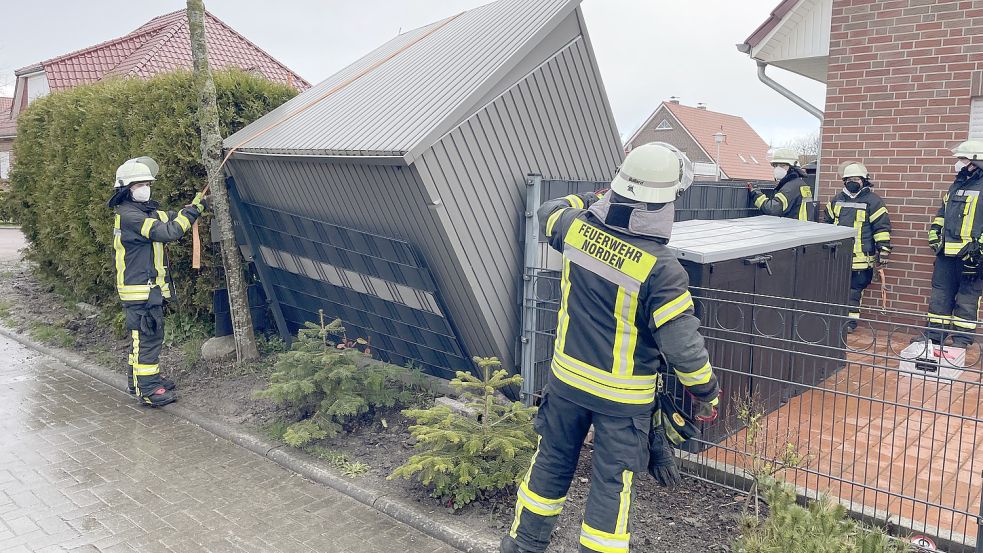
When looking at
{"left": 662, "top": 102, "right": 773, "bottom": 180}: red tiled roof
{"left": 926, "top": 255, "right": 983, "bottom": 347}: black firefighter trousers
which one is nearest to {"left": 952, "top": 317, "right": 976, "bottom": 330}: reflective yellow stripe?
{"left": 926, "top": 255, "right": 983, "bottom": 347}: black firefighter trousers

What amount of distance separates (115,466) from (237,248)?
7.83ft

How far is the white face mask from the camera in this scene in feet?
20.2

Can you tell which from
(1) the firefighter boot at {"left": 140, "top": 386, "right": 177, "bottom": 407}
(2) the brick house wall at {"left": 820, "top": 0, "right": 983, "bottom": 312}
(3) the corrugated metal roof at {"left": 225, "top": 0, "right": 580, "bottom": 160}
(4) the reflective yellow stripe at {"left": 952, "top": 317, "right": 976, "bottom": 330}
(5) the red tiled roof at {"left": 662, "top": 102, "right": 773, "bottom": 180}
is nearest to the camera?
(4) the reflective yellow stripe at {"left": 952, "top": 317, "right": 976, "bottom": 330}

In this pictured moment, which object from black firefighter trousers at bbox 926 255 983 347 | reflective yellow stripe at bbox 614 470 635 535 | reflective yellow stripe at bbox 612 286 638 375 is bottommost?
reflective yellow stripe at bbox 614 470 635 535

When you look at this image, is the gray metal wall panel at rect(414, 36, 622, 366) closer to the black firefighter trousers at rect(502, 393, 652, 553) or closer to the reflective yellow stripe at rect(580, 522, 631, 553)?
the black firefighter trousers at rect(502, 393, 652, 553)

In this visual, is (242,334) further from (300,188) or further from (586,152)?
(586,152)

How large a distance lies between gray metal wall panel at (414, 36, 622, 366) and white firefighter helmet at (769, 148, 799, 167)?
335cm

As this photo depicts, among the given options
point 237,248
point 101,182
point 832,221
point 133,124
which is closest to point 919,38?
point 832,221

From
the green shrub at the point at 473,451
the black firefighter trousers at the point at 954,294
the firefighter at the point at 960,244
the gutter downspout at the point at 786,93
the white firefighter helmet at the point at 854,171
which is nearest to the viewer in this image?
the green shrub at the point at 473,451

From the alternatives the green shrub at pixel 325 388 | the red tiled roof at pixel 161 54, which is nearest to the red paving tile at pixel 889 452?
the green shrub at pixel 325 388

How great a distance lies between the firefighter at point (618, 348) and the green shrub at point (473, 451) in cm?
76

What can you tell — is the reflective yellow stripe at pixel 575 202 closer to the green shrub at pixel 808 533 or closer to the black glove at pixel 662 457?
the black glove at pixel 662 457

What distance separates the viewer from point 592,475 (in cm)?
324

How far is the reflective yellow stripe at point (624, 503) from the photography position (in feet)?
10.4
